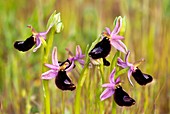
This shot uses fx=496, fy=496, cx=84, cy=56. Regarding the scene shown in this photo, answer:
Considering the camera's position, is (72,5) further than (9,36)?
Yes

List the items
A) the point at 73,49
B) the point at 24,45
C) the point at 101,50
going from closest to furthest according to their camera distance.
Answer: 1. the point at 101,50
2. the point at 24,45
3. the point at 73,49

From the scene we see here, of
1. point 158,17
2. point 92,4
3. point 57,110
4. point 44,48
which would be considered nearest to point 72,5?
point 92,4

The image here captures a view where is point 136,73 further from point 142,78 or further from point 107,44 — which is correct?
point 107,44

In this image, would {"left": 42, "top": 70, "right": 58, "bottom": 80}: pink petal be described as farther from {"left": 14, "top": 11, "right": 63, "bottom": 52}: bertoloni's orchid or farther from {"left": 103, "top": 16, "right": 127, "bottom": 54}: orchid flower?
{"left": 103, "top": 16, "right": 127, "bottom": 54}: orchid flower

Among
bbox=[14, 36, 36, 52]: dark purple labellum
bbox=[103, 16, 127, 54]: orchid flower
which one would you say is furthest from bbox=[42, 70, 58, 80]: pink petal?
bbox=[103, 16, 127, 54]: orchid flower

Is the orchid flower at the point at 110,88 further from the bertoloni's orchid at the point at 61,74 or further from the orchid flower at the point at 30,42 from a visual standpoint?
the orchid flower at the point at 30,42

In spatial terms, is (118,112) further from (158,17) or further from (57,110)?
(158,17)

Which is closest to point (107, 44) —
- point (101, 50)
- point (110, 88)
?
point (101, 50)
